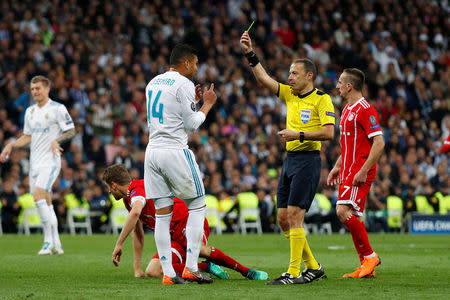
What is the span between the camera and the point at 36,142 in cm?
1341

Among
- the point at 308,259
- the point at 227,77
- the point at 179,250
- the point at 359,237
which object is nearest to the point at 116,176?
the point at 179,250

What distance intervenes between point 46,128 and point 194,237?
5.99 meters

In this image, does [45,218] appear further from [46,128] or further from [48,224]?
[46,128]

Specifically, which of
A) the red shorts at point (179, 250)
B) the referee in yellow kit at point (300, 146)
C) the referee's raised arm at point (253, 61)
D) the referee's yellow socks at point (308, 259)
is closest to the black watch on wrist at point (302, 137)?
the referee in yellow kit at point (300, 146)

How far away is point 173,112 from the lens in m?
8.06

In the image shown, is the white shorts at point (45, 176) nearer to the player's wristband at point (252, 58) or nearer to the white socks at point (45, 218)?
the white socks at point (45, 218)

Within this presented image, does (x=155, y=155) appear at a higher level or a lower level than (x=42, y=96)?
lower

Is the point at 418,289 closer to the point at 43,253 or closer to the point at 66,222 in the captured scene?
the point at 43,253

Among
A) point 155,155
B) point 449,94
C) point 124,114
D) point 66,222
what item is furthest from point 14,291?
point 449,94

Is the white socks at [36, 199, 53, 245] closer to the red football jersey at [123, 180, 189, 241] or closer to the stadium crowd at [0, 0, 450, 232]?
the red football jersey at [123, 180, 189, 241]

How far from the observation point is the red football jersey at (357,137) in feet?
29.9

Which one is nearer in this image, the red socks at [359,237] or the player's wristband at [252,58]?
the player's wristband at [252,58]

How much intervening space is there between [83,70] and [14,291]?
1740 centimetres

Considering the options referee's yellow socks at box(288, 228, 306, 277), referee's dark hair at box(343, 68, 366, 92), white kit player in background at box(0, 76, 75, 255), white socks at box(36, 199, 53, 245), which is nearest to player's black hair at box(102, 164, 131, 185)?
referee's yellow socks at box(288, 228, 306, 277)
